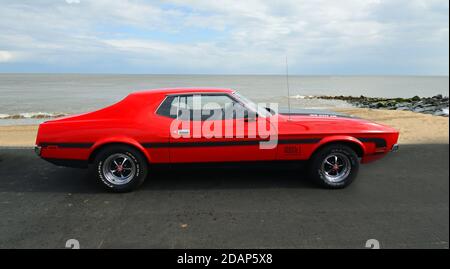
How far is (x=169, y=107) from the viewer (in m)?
4.51

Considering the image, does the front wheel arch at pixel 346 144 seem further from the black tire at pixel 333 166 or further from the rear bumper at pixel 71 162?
the rear bumper at pixel 71 162

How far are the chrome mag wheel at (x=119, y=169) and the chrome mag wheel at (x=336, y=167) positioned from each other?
2.73m

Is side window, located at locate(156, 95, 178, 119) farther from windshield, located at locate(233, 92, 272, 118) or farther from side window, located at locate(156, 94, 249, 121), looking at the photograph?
windshield, located at locate(233, 92, 272, 118)

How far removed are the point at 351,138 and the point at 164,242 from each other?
2900 mm

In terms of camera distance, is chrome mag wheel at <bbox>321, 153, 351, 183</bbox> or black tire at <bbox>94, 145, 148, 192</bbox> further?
chrome mag wheel at <bbox>321, 153, 351, 183</bbox>

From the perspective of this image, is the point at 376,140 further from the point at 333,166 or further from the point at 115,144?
the point at 115,144

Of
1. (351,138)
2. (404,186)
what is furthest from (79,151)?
(404,186)

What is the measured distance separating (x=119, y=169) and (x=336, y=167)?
310 centimetres

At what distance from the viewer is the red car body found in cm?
436

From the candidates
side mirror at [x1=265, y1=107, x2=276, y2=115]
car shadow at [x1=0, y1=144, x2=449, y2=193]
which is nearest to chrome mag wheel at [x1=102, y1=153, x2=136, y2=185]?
car shadow at [x1=0, y1=144, x2=449, y2=193]

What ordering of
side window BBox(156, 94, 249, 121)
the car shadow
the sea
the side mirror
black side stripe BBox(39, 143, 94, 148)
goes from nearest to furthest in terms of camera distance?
black side stripe BBox(39, 143, 94, 148), side window BBox(156, 94, 249, 121), the car shadow, the side mirror, the sea

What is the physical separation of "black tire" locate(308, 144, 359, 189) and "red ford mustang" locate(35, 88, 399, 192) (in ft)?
0.04

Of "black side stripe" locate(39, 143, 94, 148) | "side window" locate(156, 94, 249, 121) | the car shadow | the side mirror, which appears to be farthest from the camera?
the side mirror

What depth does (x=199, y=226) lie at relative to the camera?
3480 millimetres
